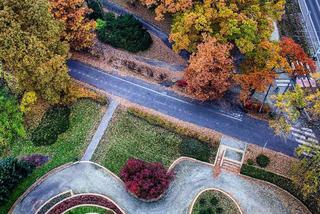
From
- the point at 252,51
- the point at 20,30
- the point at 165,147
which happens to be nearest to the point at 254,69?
the point at 252,51

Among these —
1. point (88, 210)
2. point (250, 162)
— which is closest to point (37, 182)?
point (88, 210)

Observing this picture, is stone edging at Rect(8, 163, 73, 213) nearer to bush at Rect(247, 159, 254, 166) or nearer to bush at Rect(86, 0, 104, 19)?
bush at Rect(247, 159, 254, 166)

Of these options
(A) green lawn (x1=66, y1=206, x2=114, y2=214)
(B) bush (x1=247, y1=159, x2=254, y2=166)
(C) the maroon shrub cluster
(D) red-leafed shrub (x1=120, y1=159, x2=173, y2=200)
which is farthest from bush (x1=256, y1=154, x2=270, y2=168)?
(C) the maroon shrub cluster

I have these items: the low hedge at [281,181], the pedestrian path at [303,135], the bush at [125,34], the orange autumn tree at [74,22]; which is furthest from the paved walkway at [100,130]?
the pedestrian path at [303,135]

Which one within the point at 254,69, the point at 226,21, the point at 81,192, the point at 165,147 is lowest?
the point at 81,192

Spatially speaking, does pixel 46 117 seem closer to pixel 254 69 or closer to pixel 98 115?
pixel 98 115

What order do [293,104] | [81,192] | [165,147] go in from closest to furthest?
1. [293,104]
2. [81,192]
3. [165,147]
